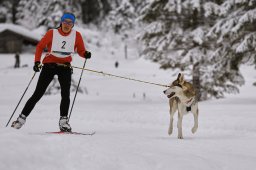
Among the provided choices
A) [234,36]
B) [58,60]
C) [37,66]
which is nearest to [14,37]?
[234,36]

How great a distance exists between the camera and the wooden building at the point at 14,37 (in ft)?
161

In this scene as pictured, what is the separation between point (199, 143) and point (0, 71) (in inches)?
1233

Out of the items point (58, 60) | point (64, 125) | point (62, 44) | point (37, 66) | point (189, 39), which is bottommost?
point (64, 125)

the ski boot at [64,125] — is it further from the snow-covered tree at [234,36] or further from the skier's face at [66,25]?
the snow-covered tree at [234,36]

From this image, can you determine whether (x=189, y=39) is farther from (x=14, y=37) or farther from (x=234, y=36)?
(x=14, y=37)

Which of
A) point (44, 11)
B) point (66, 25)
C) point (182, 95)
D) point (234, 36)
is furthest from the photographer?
point (44, 11)

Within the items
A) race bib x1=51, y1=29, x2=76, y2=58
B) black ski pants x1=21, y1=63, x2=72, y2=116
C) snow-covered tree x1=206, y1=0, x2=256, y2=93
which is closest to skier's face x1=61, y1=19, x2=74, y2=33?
race bib x1=51, y1=29, x2=76, y2=58

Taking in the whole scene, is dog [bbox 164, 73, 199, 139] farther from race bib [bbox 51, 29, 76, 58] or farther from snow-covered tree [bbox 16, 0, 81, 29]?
snow-covered tree [bbox 16, 0, 81, 29]

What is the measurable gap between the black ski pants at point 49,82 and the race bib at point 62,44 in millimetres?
244

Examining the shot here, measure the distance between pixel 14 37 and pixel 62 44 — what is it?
45.5 metres

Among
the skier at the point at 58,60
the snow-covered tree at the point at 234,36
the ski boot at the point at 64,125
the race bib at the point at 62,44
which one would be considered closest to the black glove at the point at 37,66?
the skier at the point at 58,60

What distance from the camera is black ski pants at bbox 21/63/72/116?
22.5 ft

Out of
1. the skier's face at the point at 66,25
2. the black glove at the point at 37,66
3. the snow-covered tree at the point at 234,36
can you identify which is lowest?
the black glove at the point at 37,66

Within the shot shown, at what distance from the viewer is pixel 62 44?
274 inches
